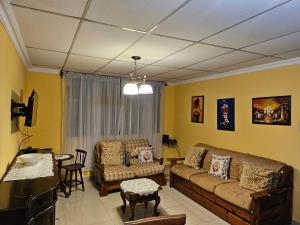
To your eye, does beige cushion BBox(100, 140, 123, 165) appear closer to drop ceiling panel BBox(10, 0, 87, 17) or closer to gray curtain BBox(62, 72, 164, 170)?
gray curtain BBox(62, 72, 164, 170)

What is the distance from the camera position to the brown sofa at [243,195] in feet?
9.09

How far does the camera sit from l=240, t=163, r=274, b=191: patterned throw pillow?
2.94 m

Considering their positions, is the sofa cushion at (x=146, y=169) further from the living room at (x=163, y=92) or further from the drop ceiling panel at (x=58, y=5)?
the drop ceiling panel at (x=58, y=5)

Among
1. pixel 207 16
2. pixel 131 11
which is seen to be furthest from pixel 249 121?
pixel 131 11

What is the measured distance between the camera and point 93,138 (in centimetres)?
488

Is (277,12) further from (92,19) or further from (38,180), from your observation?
→ (38,180)

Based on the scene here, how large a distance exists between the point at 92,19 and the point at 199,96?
357cm

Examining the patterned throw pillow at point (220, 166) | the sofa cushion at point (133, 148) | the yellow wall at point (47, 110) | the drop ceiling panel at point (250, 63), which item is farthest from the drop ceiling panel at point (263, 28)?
the yellow wall at point (47, 110)

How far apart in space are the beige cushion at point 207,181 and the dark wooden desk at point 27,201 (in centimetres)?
236

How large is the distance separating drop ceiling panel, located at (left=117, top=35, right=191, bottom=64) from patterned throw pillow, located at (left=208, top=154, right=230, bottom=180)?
2.14 meters

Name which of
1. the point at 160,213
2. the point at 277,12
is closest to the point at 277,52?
the point at 277,12

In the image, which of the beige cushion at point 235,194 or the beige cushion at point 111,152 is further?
the beige cushion at point 111,152

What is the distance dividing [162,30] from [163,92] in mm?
3551

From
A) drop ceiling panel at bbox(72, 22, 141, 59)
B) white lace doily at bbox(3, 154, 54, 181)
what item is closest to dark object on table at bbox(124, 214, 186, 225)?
white lace doily at bbox(3, 154, 54, 181)
